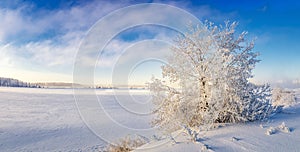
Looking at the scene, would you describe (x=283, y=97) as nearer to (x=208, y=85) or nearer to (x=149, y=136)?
(x=149, y=136)

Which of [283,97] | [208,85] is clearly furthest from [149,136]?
[283,97]

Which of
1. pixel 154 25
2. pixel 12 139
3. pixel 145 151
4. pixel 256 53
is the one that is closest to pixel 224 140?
pixel 145 151

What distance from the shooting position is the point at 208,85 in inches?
239

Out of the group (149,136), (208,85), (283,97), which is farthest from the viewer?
(283,97)

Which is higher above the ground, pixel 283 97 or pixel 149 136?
pixel 283 97

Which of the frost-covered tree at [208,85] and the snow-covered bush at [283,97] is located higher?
the frost-covered tree at [208,85]

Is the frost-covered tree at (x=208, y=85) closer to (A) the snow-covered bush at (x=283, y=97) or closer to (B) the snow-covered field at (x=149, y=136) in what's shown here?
(B) the snow-covered field at (x=149, y=136)

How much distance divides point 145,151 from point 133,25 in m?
5.21

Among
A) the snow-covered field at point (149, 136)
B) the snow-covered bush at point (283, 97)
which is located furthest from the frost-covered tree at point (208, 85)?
the snow-covered bush at point (283, 97)

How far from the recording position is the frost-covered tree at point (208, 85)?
5.61 meters

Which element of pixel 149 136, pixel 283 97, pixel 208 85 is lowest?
pixel 149 136

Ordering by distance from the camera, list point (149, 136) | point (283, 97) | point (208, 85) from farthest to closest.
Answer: point (283, 97), point (149, 136), point (208, 85)

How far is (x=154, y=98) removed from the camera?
6918mm

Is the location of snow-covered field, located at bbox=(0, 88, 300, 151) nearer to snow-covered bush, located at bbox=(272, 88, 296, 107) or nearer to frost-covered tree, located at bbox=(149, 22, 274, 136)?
frost-covered tree, located at bbox=(149, 22, 274, 136)
